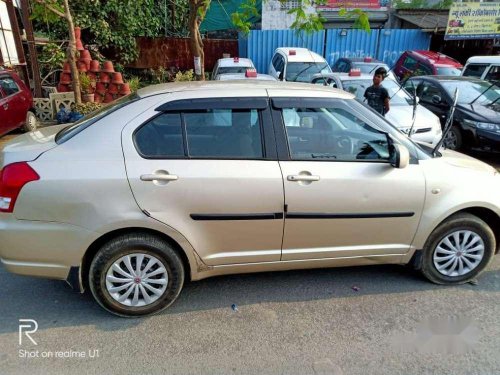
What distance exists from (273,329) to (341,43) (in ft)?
49.2

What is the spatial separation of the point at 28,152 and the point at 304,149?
1948 millimetres

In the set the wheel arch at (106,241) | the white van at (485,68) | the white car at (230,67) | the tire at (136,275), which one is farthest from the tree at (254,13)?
the white van at (485,68)

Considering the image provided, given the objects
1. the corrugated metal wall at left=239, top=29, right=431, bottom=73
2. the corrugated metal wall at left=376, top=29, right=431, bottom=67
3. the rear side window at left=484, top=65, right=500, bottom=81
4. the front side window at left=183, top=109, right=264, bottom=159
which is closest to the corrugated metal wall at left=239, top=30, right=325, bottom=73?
the corrugated metal wall at left=239, top=29, right=431, bottom=73

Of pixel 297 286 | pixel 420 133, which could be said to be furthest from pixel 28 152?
pixel 420 133

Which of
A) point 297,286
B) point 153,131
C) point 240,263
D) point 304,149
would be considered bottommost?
point 297,286

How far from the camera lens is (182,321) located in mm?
2729

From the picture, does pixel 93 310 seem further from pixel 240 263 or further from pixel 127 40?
pixel 127 40

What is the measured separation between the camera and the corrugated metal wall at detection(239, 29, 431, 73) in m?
15.0

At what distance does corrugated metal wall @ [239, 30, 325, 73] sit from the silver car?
1291cm

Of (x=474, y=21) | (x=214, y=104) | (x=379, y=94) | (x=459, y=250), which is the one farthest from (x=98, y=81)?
(x=474, y=21)

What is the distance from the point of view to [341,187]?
8.94 feet

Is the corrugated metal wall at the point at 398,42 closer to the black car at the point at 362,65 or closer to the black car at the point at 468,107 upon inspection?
the black car at the point at 362,65

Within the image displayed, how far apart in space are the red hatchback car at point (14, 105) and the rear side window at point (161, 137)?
6.16m

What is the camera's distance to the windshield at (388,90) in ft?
23.9
